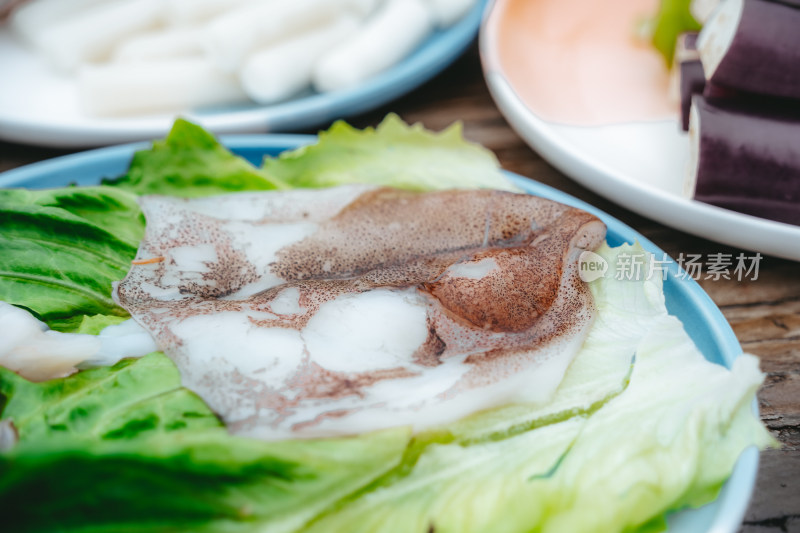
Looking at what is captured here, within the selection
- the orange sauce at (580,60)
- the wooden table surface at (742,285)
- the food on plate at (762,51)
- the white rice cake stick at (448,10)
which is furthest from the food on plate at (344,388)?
the white rice cake stick at (448,10)

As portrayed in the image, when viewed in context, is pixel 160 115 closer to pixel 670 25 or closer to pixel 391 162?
pixel 391 162

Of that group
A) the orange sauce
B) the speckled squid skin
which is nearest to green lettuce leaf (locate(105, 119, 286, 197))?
the speckled squid skin

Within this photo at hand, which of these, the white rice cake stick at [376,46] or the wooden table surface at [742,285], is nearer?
the wooden table surface at [742,285]

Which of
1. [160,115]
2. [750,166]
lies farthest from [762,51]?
[160,115]

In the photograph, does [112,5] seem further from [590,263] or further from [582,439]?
[582,439]

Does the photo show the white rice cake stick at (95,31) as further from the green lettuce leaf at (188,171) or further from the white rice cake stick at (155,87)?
the green lettuce leaf at (188,171)

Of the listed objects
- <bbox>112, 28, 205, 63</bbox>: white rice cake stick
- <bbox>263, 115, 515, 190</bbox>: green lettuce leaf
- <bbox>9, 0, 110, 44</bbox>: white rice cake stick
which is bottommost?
<bbox>263, 115, 515, 190</bbox>: green lettuce leaf

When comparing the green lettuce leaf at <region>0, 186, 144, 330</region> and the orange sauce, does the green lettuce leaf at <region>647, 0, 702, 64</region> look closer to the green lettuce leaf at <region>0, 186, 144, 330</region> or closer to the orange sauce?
the orange sauce
